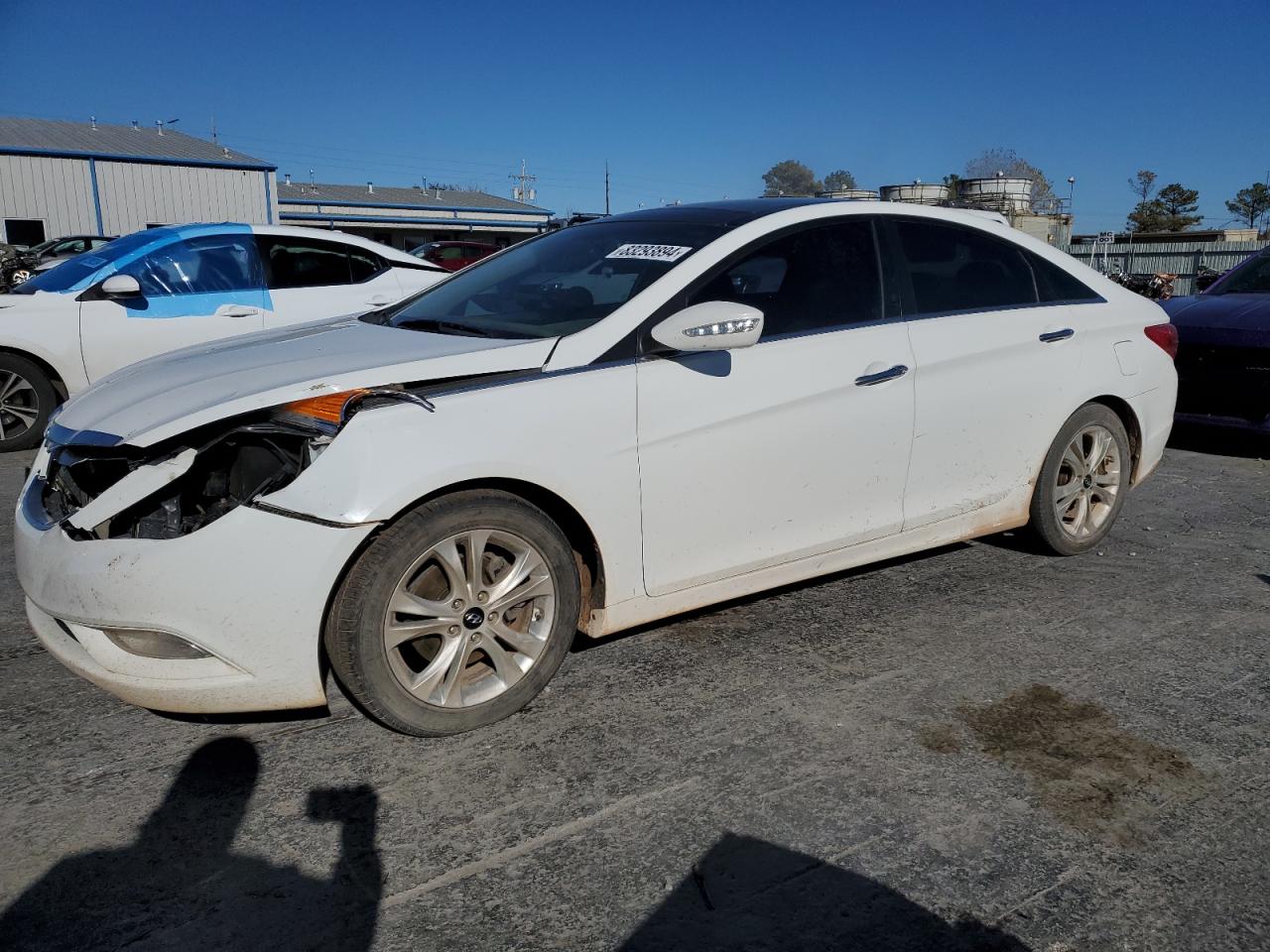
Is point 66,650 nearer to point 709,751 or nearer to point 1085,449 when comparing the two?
point 709,751

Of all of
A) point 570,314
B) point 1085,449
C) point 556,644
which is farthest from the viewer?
point 1085,449

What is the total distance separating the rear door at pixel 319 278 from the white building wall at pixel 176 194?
3314 centimetres

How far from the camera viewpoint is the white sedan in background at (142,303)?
23.6 ft

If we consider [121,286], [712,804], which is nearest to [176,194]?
[121,286]

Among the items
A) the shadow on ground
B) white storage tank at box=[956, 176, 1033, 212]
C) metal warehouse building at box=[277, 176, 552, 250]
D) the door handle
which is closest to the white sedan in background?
the door handle

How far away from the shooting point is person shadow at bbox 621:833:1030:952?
2.19 meters

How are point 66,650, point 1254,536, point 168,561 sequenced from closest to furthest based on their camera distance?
point 168,561, point 66,650, point 1254,536

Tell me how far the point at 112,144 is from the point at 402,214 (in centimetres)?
1951

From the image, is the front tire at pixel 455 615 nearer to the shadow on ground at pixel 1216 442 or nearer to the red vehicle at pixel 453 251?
the shadow on ground at pixel 1216 442

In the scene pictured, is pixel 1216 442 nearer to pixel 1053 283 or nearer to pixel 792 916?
pixel 1053 283

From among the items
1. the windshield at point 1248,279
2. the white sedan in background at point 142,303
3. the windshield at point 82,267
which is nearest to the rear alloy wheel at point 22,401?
the white sedan in background at point 142,303

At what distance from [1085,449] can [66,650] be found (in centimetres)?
416

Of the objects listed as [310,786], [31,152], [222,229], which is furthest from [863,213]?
[31,152]

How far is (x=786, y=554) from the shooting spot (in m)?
3.67
